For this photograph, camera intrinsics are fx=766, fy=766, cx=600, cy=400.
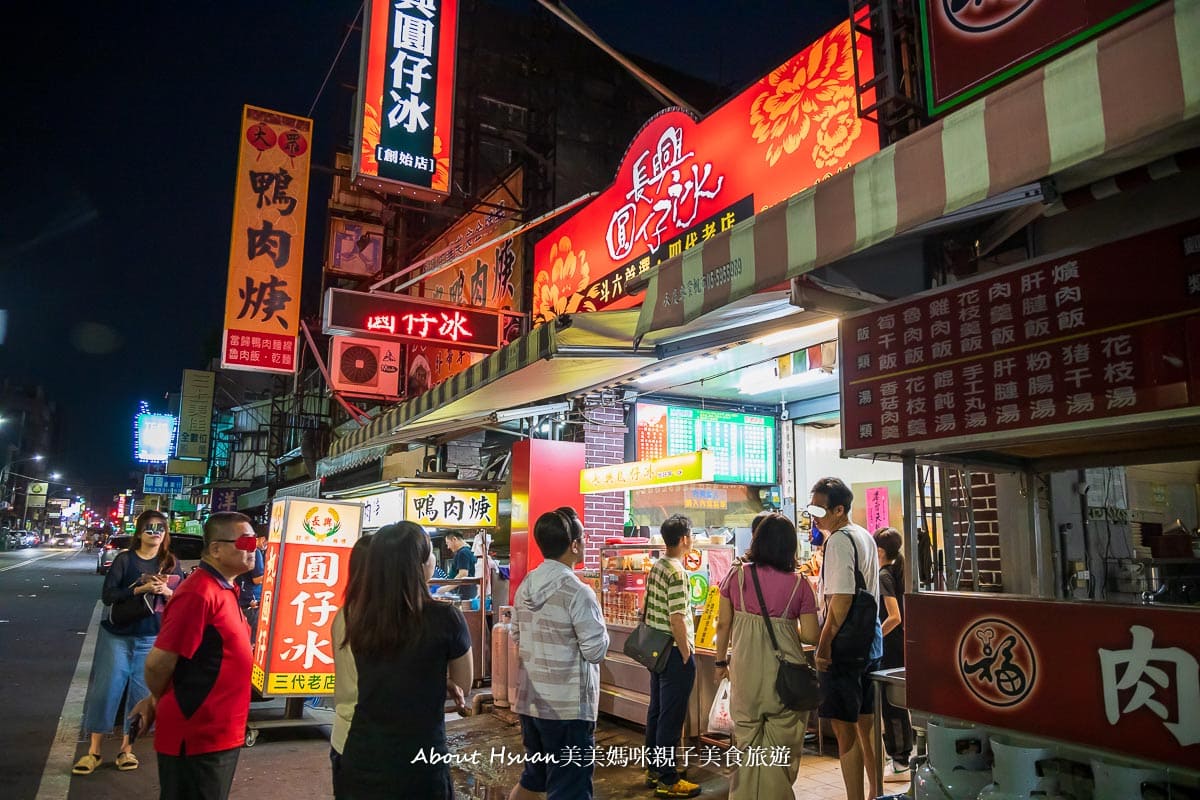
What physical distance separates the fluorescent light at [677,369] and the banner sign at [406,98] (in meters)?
4.20

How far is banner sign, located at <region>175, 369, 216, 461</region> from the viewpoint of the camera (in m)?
35.6

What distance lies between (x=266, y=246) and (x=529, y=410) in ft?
18.5

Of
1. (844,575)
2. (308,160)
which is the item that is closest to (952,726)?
(844,575)

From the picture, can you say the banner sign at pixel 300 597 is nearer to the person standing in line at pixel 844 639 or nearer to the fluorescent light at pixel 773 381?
the person standing in line at pixel 844 639

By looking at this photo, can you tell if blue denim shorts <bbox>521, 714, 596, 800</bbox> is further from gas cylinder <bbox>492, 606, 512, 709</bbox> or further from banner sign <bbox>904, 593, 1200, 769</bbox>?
gas cylinder <bbox>492, 606, 512, 709</bbox>

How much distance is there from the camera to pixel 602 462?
408 inches

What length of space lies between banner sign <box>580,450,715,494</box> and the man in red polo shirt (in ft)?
16.9

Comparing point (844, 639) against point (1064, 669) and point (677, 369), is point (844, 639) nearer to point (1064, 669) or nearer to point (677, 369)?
point (1064, 669)

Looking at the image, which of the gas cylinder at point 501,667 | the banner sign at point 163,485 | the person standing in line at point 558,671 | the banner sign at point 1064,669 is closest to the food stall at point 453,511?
the gas cylinder at point 501,667

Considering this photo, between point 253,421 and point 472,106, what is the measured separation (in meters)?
28.1

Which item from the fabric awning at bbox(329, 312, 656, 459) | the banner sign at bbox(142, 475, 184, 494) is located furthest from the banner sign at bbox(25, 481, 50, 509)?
the fabric awning at bbox(329, 312, 656, 459)

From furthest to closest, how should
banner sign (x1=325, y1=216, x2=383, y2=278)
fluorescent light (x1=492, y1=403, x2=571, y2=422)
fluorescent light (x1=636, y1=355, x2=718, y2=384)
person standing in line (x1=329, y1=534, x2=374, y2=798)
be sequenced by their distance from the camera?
banner sign (x1=325, y1=216, x2=383, y2=278) < fluorescent light (x1=492, y1=403, x2=571, y2=422) < fluorescent light (x1=636, y1=355, x2=718, y2=384) < person standing in line (x1=329, y1=534, x2=374, y2=798)

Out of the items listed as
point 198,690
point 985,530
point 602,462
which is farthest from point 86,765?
point 985,530

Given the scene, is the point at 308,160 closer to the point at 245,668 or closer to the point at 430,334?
the point at 430,334
